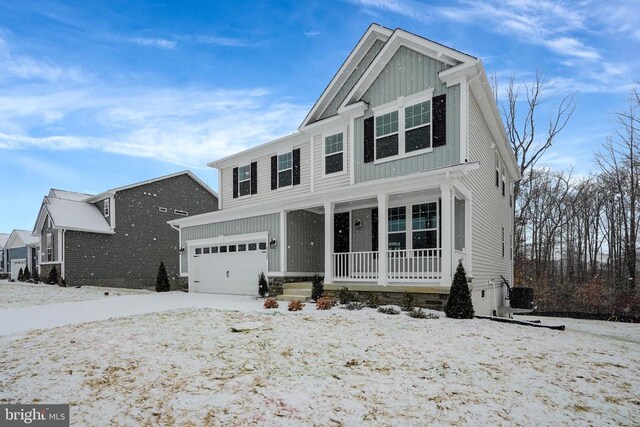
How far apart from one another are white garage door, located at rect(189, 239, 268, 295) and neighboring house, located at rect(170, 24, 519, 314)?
56 millimetres

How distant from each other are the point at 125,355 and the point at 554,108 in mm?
26326

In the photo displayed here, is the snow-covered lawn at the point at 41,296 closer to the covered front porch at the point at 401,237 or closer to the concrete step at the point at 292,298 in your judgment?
the concrete step at the point at 292,298

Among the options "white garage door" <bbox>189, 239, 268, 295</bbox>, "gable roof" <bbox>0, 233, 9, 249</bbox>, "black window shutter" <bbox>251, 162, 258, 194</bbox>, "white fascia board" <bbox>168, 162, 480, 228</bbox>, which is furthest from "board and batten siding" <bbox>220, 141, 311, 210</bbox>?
"gable roof" <bbox>0, 233, 9, 249</bbox>

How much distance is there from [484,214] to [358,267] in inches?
183

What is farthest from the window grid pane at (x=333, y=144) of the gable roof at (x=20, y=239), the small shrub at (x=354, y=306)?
the gable roof at (x=20, y=239)

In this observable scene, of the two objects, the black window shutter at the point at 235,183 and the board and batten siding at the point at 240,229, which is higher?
the black window shutter at the point at 235,183

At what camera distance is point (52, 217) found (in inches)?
840

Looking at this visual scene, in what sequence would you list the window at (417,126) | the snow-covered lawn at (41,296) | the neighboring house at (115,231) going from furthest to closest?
the neighboring house at (115,231)
the snow-covered lawn at (41,296)
the window at (417,126)

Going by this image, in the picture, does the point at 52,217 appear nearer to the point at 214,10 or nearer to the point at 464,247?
the point at 214,10

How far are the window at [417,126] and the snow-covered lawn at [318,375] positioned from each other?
5706mm

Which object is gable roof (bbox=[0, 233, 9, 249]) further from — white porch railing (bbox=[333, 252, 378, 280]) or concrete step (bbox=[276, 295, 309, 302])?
white porch railing (bbox=[333, 252, 378, 280])

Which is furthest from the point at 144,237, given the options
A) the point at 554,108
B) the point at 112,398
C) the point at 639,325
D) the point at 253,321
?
the point at 554,108

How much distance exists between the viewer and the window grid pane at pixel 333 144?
13.1 m

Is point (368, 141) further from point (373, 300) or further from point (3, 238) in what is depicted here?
point (3, 238)
